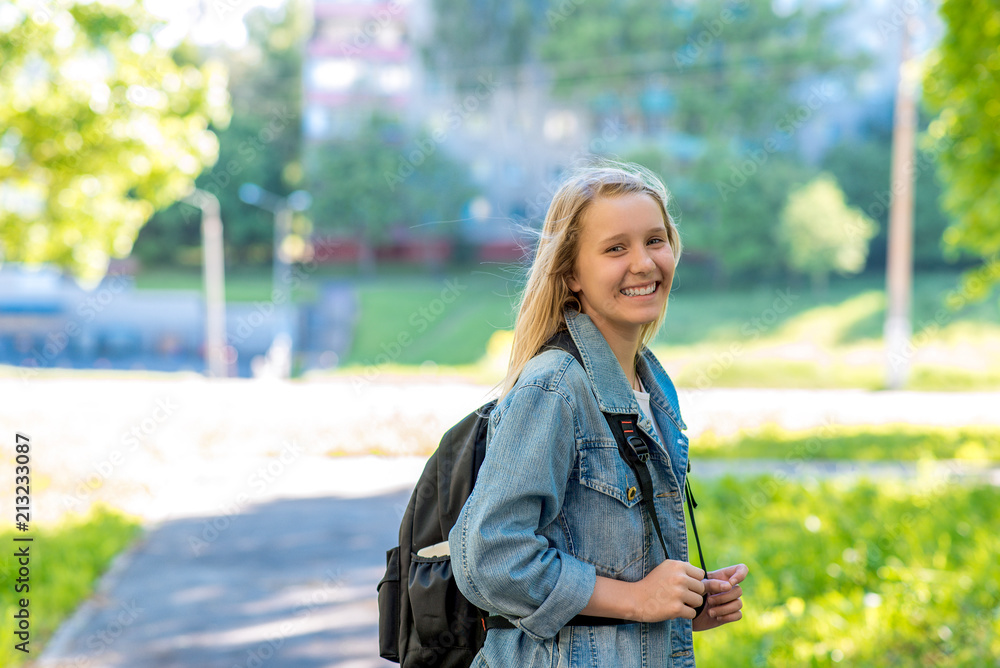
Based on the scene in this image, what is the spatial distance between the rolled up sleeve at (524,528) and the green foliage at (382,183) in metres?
40.5

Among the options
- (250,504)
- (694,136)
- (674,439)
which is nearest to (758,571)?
(674,439)

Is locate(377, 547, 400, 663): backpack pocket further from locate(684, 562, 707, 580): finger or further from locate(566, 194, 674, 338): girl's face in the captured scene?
locate(566, 194, 674, 338): girl's face

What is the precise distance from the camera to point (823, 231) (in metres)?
36.5

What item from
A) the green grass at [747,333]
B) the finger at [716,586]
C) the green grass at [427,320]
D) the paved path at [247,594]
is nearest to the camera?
the finger at [716,586]

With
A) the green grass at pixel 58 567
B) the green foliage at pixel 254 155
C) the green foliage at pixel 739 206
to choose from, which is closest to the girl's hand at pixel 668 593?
the green grass at pixel 58 567

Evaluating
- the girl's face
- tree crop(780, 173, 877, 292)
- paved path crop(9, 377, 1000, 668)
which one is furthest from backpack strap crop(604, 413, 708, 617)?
tree crop(780, 173, 877, 292)

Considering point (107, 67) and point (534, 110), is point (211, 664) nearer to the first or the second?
point (107, 67)

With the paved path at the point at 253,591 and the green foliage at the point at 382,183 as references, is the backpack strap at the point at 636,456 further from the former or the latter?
the green foliage at the point at 382,183

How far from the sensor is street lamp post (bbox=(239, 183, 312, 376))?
37.6 meters

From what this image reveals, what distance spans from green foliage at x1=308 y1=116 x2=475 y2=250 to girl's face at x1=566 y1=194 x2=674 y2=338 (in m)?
40.2

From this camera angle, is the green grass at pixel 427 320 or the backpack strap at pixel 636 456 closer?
the backpack strap at pixel 636 456

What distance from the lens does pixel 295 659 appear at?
501 cm

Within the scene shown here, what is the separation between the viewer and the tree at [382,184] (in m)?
42.4

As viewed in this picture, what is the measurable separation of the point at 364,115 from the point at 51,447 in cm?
3540
